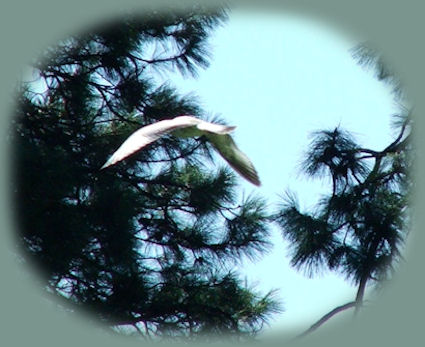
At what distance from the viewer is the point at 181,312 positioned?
9.71ft

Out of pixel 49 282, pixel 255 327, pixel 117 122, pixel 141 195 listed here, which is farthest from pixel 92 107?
pixel 255 327

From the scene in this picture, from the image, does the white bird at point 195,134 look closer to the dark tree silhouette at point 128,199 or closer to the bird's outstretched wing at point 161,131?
the bird's outstretched wing at point 161,131

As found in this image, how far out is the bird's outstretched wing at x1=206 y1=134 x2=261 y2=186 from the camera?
2.10 metres

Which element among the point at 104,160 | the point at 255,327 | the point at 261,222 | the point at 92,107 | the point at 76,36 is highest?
the point at 76,36

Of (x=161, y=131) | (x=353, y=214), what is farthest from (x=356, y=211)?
(x=161, y=131)

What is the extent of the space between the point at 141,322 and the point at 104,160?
0.48 meters

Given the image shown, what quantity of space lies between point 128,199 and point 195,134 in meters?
0.62

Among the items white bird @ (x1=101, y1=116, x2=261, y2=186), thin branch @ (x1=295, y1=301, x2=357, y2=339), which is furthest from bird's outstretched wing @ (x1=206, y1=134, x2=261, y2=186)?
thin branch @ (x1=295, y1=301, x2=357, y2=339)

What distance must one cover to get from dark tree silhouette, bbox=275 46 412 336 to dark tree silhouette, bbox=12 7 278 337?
1.27ft

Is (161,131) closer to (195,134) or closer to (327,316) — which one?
(195,134)

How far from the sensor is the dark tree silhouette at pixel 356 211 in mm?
2541

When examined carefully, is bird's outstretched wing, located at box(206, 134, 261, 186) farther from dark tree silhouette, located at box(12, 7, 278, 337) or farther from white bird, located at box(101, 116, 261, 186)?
dark tree silhouette, located at box(12, 7, 278, 337)

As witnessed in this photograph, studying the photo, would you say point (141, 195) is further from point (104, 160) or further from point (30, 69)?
point (30, 69)

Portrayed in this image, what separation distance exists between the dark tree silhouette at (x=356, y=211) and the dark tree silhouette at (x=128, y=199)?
1.27 ft
